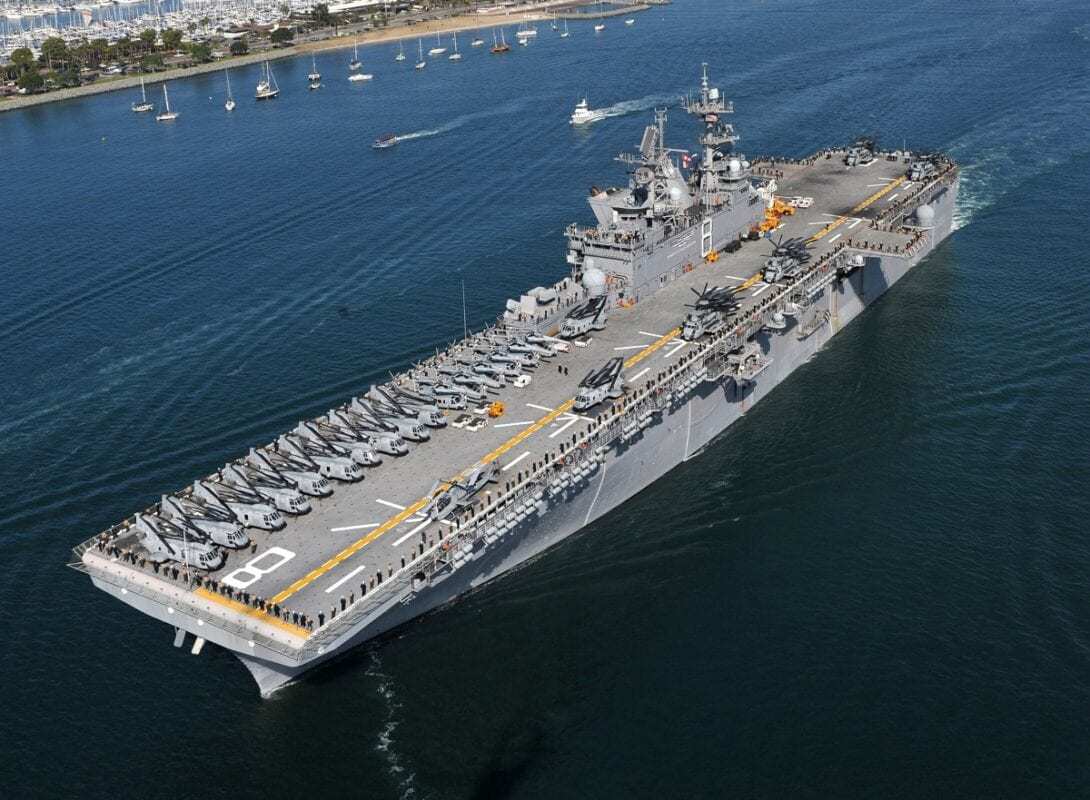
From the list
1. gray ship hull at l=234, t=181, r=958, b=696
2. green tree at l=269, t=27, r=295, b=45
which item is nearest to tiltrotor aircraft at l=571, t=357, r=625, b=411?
gray ship hull at l=234, t=181, r=958, b=696

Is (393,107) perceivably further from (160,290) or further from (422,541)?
(422,541)

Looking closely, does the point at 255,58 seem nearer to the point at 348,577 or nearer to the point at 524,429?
the point at 524,429

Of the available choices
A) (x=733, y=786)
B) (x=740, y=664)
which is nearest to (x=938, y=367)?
(x=740, y=664)

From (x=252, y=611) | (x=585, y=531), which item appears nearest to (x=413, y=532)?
(x=252, y=611)

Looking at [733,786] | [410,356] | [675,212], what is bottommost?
[733,786]

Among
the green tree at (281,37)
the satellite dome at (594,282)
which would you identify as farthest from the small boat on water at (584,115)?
the green tree at (281,37)

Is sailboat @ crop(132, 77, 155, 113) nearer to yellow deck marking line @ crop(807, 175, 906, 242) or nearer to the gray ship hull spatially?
yellow deck marking line @ crop(807, 175, 906, 242)
